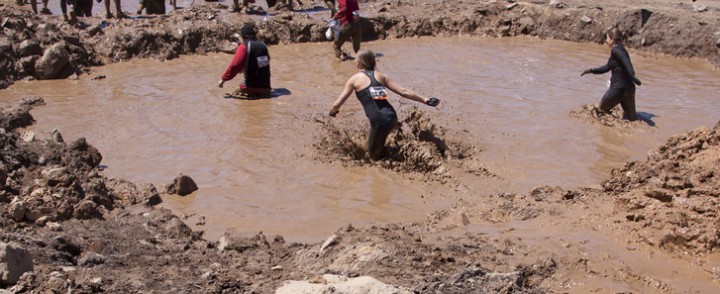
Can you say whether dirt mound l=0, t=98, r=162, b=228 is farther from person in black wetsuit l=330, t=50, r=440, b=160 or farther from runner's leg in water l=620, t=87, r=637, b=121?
runner's leg in water l=620, t=87, r=637, b=121

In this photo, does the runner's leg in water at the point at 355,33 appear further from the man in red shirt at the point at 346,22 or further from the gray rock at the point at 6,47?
the gray rock at the point at 6,47

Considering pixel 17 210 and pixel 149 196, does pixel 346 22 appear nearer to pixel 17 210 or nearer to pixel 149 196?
pixel 149 196

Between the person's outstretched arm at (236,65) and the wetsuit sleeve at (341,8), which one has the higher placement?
the wetsuit sleeve at (341,8)

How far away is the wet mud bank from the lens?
12.4 m

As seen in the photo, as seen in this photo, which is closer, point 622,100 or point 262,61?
point 622,100

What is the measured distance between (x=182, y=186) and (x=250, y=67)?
13.2 ft

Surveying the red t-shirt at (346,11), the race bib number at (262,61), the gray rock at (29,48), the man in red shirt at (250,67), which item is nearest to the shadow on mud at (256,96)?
the man in red shirt at (250,67)

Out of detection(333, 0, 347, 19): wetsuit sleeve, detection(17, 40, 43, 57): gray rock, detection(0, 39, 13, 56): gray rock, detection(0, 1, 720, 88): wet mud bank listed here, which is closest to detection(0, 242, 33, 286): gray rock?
detection(0, 1, 720, 88): wet mud bank

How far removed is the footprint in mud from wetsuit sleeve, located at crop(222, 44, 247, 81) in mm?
4525

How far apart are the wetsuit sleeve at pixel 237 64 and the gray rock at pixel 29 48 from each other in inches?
142

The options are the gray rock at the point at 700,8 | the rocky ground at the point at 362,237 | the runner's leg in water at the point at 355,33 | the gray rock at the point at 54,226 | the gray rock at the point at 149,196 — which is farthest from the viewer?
the gray rock at the point at 700,8

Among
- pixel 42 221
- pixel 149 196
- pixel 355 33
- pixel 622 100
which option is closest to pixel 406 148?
pixel 149 196

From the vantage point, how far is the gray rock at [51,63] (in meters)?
11.9

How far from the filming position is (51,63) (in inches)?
468
